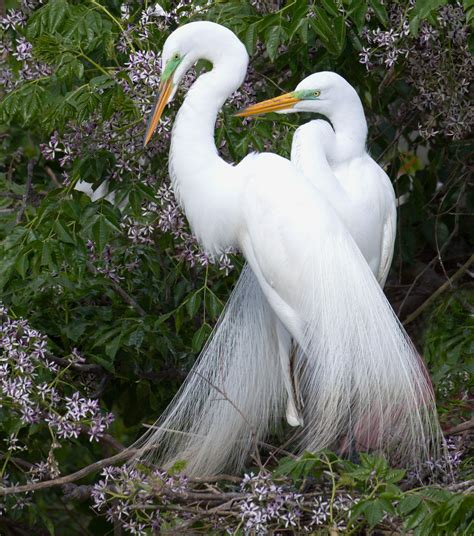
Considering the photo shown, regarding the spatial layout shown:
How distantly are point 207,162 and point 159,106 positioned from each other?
0.25 meters

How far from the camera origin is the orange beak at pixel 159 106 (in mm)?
3336

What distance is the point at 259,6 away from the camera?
3.73 meters

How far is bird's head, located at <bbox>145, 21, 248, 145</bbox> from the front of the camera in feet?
11.0

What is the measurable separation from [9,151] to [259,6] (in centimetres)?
113

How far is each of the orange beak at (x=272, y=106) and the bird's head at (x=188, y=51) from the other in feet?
0.56

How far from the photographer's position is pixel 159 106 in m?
3.34

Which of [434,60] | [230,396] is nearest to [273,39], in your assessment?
[434,60]

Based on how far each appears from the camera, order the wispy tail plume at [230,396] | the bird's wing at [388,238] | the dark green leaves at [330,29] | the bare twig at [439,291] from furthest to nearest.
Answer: the bare twig at [439,291] < the bird's wing at [388,238] < the wispy tail plume at [230,396] < the dark green leaves at [330,29]

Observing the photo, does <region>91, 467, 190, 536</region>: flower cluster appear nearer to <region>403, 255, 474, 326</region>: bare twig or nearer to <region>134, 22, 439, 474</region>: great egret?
<region>134, 22, 439, 474</region>: great egret

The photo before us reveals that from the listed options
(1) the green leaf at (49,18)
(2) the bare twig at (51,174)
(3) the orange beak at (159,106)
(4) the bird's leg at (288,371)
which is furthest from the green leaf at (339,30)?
(2) the bare twig at (51,174)

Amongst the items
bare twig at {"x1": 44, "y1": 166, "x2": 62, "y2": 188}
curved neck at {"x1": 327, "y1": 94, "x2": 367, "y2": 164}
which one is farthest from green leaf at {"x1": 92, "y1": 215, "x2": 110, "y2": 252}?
bare twig at {"x1": 44, "y1": 166, "x2": 62, "y2": 188}

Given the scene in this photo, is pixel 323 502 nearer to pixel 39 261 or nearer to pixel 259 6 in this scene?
pixel 39 261

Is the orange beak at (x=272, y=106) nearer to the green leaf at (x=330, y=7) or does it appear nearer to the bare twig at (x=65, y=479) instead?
the green leaf at (x=330, y=7)

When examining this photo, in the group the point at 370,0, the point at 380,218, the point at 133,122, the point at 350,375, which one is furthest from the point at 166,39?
the point at 350,375
